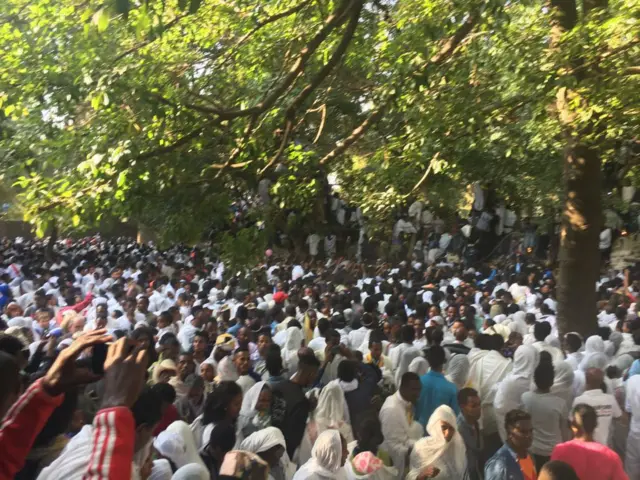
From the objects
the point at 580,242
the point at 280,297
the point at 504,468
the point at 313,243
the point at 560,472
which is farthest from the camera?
the point at 313,243

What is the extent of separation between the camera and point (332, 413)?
4840mm

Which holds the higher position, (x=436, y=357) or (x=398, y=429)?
(x=436, y=357)

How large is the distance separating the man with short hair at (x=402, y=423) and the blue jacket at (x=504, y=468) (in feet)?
2.94

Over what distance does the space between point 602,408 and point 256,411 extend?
2.56 meters

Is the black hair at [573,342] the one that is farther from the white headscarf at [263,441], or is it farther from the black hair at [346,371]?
the white headscarf at [263,441]

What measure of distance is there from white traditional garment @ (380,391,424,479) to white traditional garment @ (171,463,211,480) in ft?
5.84

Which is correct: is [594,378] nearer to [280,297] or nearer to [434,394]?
[434,394]

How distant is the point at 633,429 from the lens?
5152mm

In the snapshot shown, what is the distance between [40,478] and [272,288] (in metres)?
9.99

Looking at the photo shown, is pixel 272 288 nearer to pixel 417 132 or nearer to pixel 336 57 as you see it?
pixel 417 132

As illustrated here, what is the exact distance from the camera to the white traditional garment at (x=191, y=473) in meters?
3.20

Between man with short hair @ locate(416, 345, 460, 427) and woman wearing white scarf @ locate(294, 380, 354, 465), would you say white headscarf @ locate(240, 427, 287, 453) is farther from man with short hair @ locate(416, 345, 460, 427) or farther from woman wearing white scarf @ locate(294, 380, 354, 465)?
man with short hair @ locate(416, 345, 460, 427)

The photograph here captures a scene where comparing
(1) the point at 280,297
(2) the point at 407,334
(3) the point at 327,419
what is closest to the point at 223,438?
(3) the point at 327,419

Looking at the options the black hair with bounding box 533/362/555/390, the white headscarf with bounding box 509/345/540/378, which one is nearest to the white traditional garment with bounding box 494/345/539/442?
the white headscarf with bounding box 509/345/540/378
